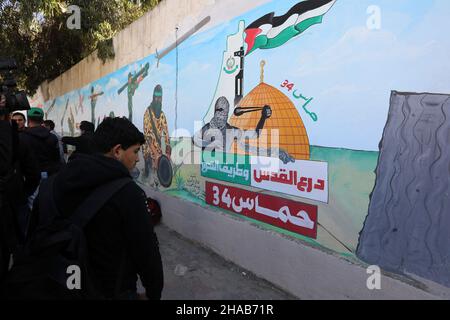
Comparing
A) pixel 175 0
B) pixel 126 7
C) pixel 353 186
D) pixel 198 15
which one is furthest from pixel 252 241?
pixel 126 7

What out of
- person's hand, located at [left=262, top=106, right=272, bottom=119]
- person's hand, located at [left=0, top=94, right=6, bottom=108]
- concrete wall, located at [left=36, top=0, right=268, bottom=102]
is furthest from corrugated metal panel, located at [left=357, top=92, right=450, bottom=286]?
person's hand, located at [left=0, top=94, right=6, bottom=108]

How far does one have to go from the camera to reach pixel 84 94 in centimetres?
992

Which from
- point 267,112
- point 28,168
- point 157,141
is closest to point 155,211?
point 157,141

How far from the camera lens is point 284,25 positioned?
3.39 metres

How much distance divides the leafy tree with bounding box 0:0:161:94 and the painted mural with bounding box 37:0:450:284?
13.3ft

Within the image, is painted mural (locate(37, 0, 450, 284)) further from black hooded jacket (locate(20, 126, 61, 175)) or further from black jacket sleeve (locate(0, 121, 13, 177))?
black jacket sleeve (locate(0, 121, 13, 177))

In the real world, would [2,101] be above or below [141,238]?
above

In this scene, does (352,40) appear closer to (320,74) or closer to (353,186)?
(320,74)

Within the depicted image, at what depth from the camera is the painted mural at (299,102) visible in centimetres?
253

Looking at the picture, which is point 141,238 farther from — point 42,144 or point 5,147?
point 42,144

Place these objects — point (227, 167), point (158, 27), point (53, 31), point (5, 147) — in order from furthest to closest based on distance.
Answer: point (53, 31) → point (158, 27) → point (227, 167) → point (5, 147)

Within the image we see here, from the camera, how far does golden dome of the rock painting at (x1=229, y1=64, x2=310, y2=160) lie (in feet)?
10.7

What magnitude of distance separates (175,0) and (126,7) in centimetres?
714

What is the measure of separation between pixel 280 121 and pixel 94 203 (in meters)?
2.32
